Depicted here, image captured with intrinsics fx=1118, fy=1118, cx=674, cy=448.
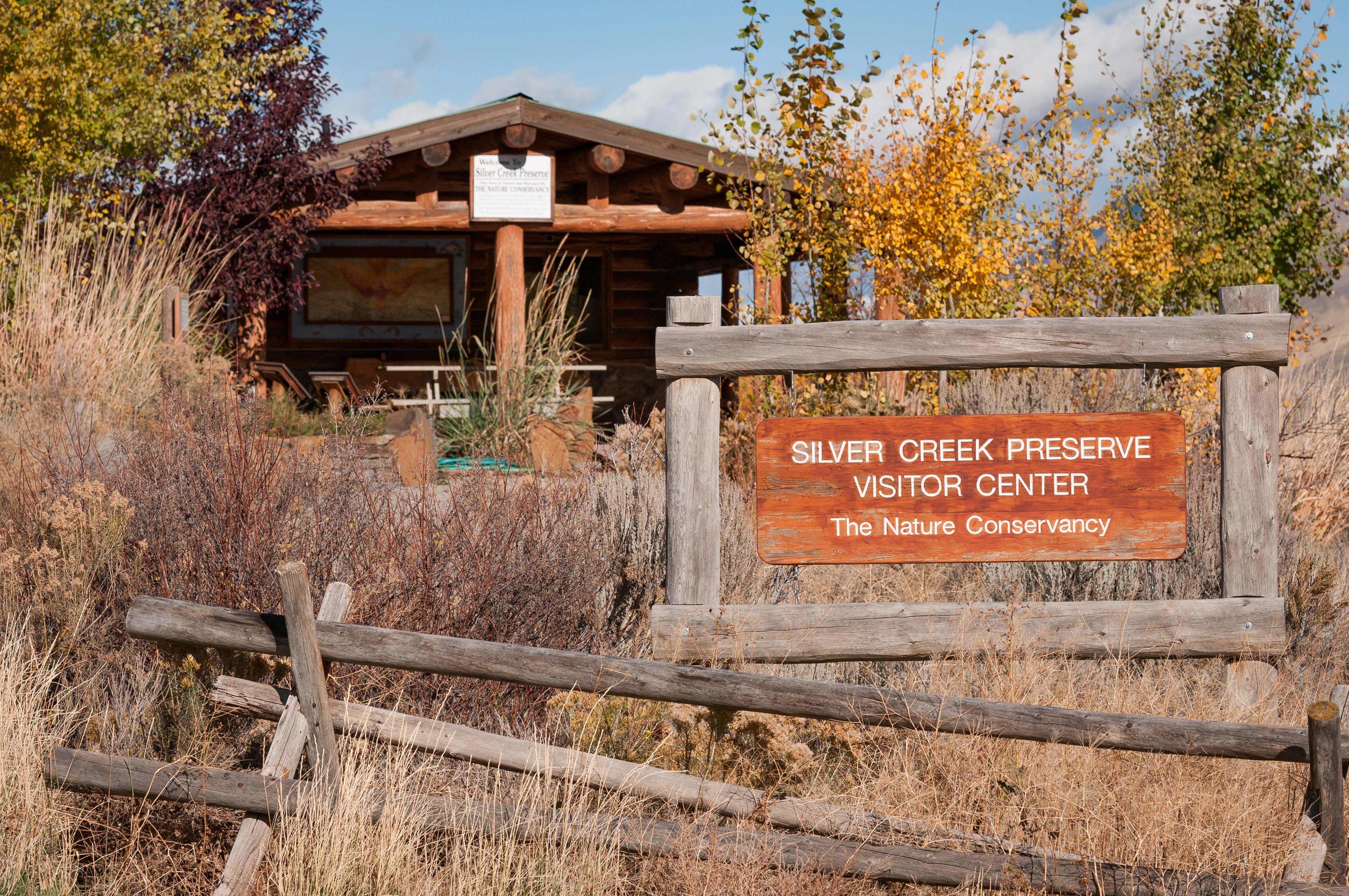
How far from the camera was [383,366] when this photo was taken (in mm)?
14211

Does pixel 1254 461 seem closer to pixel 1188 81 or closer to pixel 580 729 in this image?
pixel 580 729

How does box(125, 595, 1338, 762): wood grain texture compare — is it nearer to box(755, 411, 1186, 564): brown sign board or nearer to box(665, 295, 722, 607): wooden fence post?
box(665, 295, 722, 607): wooden fence post

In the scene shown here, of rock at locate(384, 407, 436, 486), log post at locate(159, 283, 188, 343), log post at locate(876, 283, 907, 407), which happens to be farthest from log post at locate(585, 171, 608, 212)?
log post at locate(159, 283, 188, 343)

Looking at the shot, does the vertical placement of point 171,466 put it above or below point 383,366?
below

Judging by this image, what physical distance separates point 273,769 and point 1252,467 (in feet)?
12.4

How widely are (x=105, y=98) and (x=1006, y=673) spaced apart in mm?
9310

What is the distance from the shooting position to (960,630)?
14.3 feet

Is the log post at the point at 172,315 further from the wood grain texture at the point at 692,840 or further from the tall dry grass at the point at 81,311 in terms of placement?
the wood grain texture at the point at 692,840

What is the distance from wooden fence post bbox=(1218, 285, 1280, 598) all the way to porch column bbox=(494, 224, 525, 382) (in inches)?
307

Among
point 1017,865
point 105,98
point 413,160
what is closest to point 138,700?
point 1017,865

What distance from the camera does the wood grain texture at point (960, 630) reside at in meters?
4.36

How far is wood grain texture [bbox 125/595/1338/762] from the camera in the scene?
3.40 metres

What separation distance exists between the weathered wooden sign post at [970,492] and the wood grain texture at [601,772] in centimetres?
77

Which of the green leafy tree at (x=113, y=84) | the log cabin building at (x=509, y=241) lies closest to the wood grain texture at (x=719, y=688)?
the log cabin building at (x=509, y=241)
